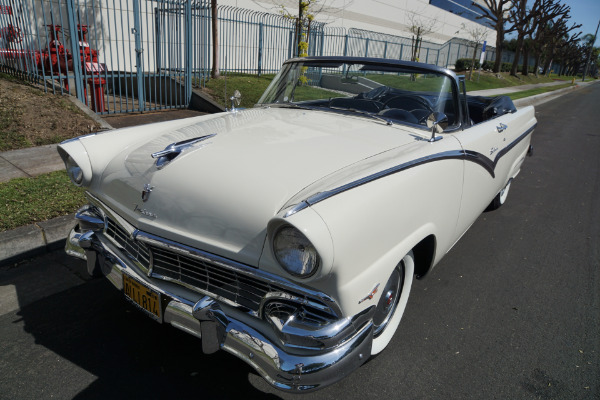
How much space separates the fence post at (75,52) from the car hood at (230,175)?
502 cm

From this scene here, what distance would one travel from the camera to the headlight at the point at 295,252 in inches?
62.2

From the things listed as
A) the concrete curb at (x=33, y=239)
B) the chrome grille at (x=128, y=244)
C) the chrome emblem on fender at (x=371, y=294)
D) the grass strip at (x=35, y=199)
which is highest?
the chrome emblem on fender at (x=371, y=294)

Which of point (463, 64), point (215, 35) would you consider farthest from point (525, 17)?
point (215, 35)

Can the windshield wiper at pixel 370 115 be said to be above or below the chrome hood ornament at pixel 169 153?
above

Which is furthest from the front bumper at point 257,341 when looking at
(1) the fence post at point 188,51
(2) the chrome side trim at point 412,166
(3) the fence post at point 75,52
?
(1) the fence post at point 188,51

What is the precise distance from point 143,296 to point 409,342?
1486mm

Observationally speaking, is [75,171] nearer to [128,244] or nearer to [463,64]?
[128,244]

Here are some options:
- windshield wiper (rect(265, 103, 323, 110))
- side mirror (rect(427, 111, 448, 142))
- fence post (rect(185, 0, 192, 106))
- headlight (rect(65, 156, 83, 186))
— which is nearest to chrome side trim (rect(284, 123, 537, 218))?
side mirror (rect(427, 111, 448, 142))

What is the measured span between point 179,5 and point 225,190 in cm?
769

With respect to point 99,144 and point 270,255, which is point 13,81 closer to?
point 99,144

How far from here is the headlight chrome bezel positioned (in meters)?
1.57

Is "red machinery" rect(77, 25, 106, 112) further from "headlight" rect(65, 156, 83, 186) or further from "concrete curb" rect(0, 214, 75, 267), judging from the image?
"headlight" rect(65, 156, 83, 186)

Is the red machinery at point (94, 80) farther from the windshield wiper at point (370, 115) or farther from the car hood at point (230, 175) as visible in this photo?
the windshield wiper at point (370, 115)

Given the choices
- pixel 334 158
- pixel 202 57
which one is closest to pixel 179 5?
pixel 202 57
